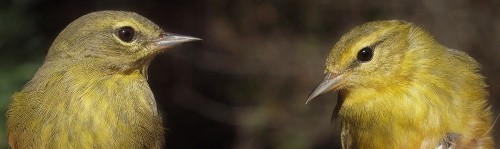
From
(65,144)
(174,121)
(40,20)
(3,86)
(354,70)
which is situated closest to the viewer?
(65,144)

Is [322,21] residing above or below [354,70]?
below

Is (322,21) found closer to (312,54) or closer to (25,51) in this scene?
(312,54)

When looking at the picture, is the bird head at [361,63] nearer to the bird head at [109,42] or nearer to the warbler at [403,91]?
the warbler at [403,91]

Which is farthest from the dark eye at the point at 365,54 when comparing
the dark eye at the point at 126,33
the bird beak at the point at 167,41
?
the dark eye at the point at 126,33

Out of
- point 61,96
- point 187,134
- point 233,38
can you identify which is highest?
point 61,96

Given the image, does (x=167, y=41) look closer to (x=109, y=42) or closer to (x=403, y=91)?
(x=109, y=42)

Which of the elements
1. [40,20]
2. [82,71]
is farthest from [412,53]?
[40,20]
